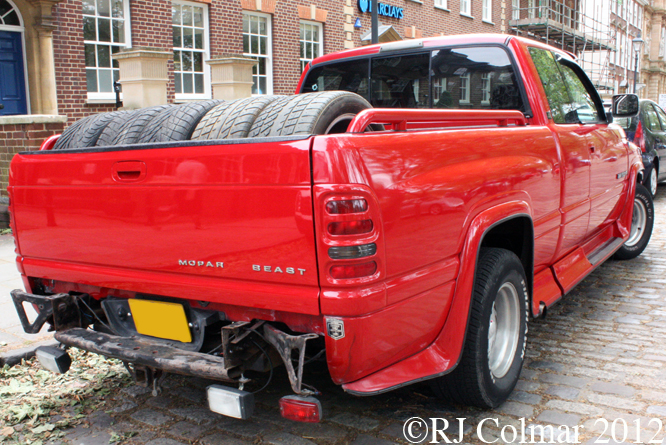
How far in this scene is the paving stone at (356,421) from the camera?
3072mm

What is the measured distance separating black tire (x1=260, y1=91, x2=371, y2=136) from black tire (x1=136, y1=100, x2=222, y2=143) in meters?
0.52

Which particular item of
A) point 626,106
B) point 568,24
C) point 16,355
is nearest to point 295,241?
point 16,355

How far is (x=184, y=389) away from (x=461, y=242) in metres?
1.90

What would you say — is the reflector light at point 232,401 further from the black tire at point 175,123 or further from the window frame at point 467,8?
the window frame at point 467,8

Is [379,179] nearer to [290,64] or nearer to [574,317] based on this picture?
[574,317]

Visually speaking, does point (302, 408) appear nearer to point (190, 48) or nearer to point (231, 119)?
point (231, 119)

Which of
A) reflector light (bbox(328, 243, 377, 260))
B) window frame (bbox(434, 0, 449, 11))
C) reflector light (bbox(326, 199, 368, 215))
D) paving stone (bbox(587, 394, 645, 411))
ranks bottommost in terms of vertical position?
paving stone (bbox(587, 394, 645, 411))

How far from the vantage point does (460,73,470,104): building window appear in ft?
14.5

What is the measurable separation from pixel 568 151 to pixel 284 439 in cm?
257

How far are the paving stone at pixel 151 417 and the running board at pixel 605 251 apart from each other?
333cm

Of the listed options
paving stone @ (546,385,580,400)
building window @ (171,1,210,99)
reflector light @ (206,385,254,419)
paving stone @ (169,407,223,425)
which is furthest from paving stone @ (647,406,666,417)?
building window @ (171,1,210,99)

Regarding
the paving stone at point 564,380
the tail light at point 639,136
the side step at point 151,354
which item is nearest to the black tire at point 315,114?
the side step at point 151,354

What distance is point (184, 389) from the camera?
144 inches

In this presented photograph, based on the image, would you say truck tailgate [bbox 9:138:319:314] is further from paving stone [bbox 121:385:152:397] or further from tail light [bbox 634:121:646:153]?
tail light [bbox 634:121:646:153]
